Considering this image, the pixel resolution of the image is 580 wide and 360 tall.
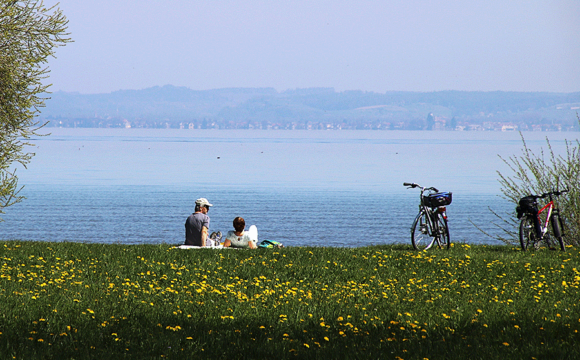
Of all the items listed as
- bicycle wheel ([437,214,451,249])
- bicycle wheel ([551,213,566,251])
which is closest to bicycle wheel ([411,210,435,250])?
bicycle wheel ([437,214,451,249])

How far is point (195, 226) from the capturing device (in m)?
15.5

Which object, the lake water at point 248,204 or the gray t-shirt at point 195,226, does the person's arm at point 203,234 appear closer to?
the gray t-shirt at point 195,226

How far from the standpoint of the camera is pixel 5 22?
1936cm

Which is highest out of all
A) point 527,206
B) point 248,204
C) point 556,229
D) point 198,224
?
point 527,206

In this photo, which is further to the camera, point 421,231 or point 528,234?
point 528,234

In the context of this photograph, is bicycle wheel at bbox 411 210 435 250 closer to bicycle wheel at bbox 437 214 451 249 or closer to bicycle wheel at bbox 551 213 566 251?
bicycle wheel at bbox 437 214 451 249

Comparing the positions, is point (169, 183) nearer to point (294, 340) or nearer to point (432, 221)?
point (432, 221)

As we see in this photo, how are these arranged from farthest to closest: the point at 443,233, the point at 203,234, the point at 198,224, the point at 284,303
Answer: the point at 443,233 → the point at 203,234 → the point at 198,224 → the point at 284,303

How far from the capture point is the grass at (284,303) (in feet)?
25.0

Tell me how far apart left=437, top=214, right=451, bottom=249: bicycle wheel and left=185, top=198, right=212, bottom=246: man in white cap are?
19.5 feet

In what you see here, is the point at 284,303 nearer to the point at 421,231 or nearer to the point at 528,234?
the point at 421,231

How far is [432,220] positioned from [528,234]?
258 cm

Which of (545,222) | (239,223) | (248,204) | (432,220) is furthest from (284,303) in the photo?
(248,204)

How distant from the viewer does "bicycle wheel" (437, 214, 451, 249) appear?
16.3 meters
